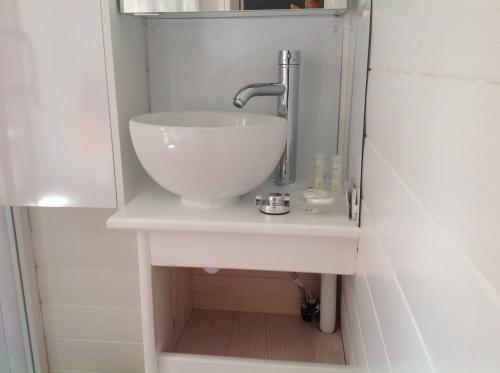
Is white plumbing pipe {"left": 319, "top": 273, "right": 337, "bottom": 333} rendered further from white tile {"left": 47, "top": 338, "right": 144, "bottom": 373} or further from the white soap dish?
white tile {"left": 47, "top": 338, "right": 144, "bottom": 373}

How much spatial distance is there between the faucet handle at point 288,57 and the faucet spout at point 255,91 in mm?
55

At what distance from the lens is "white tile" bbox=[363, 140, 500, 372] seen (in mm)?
303

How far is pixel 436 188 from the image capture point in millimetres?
414

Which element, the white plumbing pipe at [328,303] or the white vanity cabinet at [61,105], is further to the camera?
the white plumbing pipe at [328,303]

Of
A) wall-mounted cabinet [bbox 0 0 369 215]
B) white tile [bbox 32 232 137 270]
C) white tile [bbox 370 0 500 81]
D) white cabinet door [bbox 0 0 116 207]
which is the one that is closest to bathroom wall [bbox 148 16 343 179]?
wall-mounted cabinet [bbox 0 0 369 215]

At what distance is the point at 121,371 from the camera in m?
1.50

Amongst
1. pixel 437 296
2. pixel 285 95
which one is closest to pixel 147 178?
pixel 285 95

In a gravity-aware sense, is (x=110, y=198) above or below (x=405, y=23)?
below

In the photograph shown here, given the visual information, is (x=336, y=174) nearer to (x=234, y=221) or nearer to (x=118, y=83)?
(x=234, y=221)

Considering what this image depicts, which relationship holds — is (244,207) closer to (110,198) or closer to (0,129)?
(110,198)

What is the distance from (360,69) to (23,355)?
132 centimetres

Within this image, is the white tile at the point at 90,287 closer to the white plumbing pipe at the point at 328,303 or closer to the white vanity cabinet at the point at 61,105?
the white vanity cabinet at the point at 61,105

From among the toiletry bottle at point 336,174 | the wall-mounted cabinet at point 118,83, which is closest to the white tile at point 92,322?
the wall-mounted cabinet at point 118,83

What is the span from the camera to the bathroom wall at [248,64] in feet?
4.01
